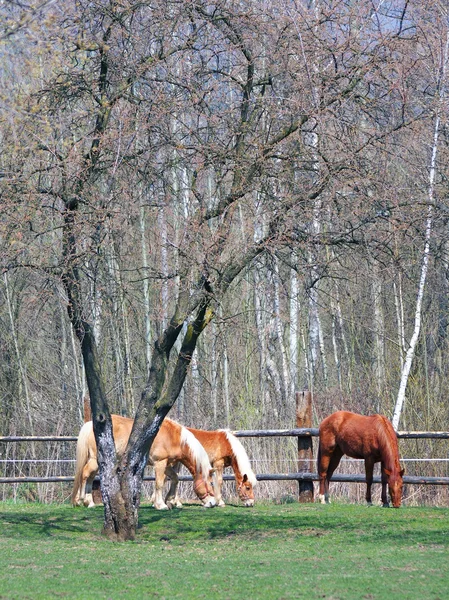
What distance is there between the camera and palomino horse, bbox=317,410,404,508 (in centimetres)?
1356

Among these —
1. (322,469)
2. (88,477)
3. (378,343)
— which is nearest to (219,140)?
(322,469)

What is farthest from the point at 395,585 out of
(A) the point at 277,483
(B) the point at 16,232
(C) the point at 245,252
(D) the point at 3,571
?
(A) the point at 277,483

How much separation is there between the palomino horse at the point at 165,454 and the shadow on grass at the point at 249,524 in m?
0.36

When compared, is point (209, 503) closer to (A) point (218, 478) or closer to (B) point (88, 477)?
(A) point (218, 478)

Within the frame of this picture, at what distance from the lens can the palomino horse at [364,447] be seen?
1356 centimetres

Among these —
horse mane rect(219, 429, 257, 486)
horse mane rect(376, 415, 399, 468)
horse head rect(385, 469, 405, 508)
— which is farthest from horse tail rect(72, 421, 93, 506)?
horse head rect(385, 469, 405, 508)

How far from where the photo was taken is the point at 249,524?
40.4 feet

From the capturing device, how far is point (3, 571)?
855cm

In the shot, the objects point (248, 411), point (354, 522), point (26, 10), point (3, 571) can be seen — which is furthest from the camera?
point (248, 411)

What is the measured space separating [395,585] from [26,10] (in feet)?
17.8

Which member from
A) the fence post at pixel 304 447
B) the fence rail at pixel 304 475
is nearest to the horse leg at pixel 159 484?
the fence rail at pixel 304 475

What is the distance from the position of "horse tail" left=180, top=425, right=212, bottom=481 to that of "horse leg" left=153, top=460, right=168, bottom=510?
0.46m

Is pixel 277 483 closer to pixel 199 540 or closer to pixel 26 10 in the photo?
pixel 199 540

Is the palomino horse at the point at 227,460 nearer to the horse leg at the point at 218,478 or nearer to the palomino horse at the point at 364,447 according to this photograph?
the horse leg at the point at 218,478
